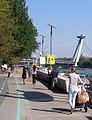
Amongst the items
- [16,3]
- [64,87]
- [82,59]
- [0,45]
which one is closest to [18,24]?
[16,3]

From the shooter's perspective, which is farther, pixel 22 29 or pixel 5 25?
pixel 22 29

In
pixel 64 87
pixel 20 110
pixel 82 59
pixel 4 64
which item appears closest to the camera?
pixel 20 110

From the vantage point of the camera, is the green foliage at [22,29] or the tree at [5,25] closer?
the tree at [5,25]

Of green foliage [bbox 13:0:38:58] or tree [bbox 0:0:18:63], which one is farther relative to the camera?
green foliage [bbox 13:0:38:58]

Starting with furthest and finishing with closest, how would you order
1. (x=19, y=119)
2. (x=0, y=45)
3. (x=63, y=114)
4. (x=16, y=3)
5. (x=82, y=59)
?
(x=82, y=59), (x=16, y=3), (x=0, y=45), (x=63, y=114), (x=19, y=119)

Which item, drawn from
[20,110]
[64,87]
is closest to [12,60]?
[64,87]

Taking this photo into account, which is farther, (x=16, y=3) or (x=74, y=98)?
(x=16, y=3)

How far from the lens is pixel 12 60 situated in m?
85.2

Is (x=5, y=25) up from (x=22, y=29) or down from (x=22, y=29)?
down

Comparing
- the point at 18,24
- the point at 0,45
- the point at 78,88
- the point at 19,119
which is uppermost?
the point at 18,24

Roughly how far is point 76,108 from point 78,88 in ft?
3.34

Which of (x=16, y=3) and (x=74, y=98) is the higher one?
(x=16, y=3)

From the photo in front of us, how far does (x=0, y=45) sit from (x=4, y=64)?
2893 centimetres

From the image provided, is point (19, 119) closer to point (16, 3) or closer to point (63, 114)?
point (63, 114)
